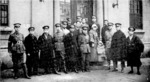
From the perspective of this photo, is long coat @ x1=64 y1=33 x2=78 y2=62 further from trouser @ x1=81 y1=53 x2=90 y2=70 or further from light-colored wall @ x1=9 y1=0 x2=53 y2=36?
light-colored wall @ x1=9 y1=0 x2=53 y2=36

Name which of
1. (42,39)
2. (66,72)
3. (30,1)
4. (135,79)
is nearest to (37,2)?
(30,1)

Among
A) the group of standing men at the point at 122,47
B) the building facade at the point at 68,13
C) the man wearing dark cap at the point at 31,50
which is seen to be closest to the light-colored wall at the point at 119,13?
the building facade at the point at 68,13

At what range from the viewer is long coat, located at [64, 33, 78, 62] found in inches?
356

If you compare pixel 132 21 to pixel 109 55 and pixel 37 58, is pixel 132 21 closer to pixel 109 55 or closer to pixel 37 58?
pixel 109 55

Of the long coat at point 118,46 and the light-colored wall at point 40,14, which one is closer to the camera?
the long coat at point 118,46

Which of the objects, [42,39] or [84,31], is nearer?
[42,39]

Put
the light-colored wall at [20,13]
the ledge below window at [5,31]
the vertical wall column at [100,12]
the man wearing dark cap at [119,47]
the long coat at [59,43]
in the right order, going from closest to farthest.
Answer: the long coat at [59,43] < the man wearing dark cap at [119,47] < the ledge below window at [5,31] < the light-colored wall at [20,13] < the vertical wall column at [100,12]

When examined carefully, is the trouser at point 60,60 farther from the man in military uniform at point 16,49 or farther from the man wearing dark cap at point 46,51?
the man in military uniform at point 16,49

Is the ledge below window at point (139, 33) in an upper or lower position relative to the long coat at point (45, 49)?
upper

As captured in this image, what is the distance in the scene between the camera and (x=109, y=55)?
9609 mm

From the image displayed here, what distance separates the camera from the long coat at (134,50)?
28.2ft

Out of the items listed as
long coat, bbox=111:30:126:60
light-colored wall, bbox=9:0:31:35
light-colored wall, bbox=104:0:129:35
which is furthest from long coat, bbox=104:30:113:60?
light-colored wall, bbox=9:0:31:35

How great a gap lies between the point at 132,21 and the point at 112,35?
3.81 m

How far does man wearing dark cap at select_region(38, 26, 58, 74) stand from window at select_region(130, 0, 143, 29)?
238 inches
